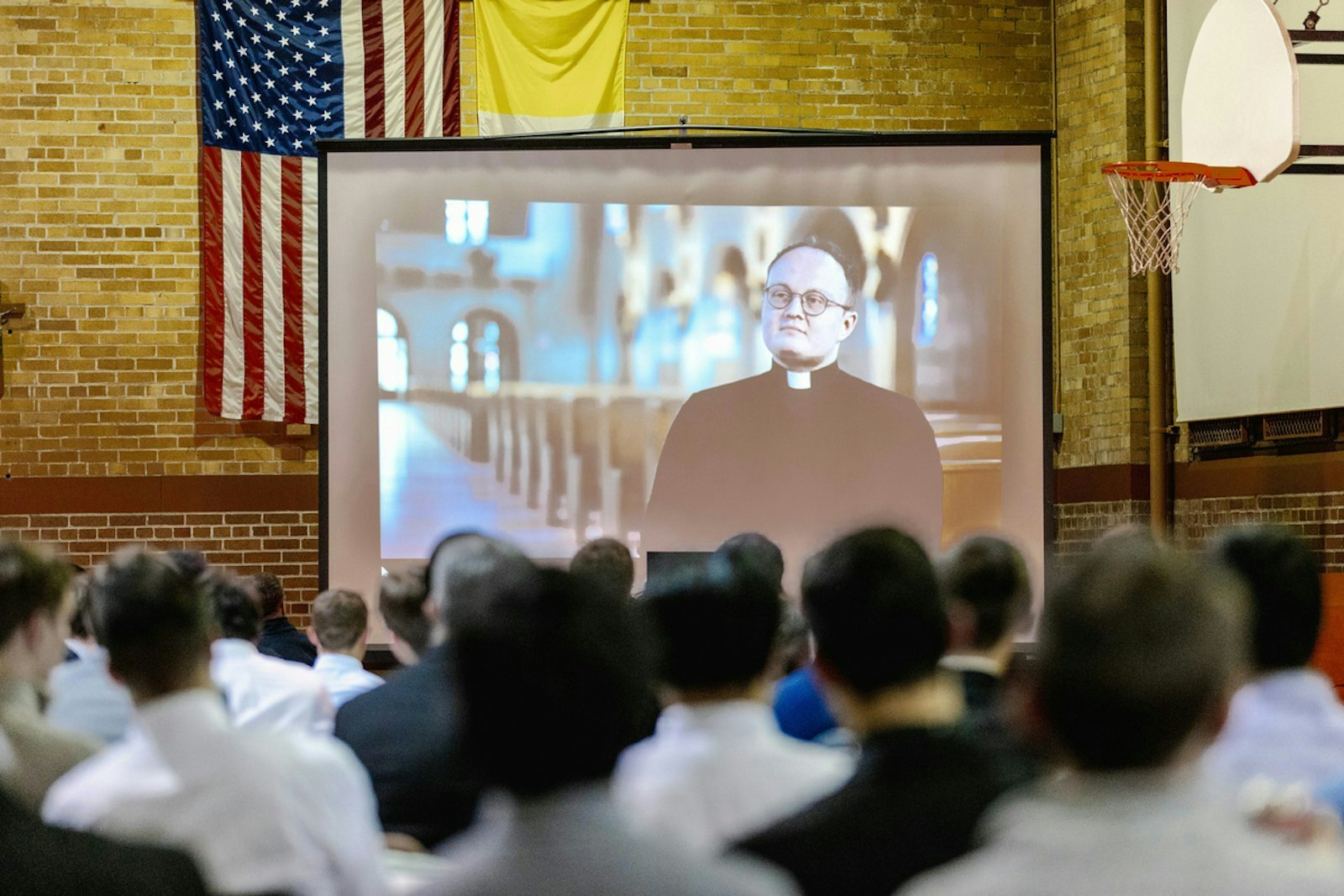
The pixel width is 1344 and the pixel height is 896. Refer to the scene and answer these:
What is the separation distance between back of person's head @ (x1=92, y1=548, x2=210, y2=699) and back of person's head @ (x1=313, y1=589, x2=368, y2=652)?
1936 mm

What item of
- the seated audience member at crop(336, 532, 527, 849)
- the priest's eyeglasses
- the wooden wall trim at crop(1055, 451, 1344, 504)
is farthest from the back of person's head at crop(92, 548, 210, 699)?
the wooden wall trim at crop(1055, 451, 1344, 504)

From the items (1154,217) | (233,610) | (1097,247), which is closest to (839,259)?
(1154,217)

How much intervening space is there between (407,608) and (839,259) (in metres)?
4.65

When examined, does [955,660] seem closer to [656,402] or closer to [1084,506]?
[656,402]

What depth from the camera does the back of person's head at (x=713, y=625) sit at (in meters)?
1.95

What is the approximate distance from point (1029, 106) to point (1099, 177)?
909 mm

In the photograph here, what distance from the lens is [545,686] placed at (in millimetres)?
1277

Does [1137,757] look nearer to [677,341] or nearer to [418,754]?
[418,754]

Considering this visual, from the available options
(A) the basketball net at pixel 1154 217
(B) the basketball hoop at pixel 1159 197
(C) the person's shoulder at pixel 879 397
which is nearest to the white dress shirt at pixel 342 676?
(C) the person's shoulder at pixel 879 397

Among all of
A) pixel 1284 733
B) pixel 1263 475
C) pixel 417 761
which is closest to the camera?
pixel 1284 733

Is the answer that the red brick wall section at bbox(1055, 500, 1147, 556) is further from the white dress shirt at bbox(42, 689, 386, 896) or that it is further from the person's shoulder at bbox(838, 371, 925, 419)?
the white dress shirt at bbox(42, 689, 386, 896)

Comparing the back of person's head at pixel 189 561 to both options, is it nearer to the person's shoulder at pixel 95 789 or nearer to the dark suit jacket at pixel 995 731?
the person's shoulder at pixel 95 789

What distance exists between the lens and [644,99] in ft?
31.4

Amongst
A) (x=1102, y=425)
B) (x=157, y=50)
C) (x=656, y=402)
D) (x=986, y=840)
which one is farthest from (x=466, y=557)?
(x=157, y=50)
